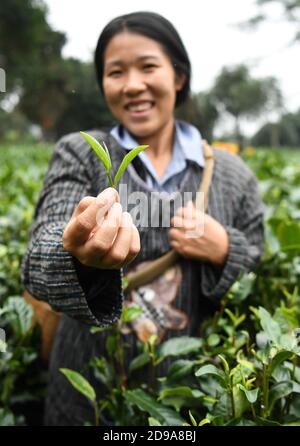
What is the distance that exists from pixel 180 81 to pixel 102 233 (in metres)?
0.68

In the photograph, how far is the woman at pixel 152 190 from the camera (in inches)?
39.6

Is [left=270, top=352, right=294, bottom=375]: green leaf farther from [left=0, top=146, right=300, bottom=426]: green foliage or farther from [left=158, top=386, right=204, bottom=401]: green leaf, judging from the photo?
[left=158, top=386, right=204, bottom=401]: green leaf

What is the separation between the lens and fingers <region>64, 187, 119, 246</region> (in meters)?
0.58

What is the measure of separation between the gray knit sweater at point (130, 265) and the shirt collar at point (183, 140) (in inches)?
0.6

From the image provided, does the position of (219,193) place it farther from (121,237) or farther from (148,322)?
(121,237)

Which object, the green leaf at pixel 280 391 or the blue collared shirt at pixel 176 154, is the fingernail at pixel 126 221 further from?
the blue collared shirt at pixel 176 154

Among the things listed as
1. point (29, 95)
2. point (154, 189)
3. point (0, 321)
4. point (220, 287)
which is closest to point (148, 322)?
point (220, 287)

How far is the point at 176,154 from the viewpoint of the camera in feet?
3.82

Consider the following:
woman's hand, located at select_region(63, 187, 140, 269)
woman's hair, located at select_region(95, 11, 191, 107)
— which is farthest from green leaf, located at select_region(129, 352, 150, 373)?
woman's hair, located at select_region(95, 11, 191, 107)

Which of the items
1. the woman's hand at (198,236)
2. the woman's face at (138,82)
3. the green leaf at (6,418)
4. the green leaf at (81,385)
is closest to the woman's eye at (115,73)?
A: the woman's face at (138,82)

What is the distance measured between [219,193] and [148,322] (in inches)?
12.5

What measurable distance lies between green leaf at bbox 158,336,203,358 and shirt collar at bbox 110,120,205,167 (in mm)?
368

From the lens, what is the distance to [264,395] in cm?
74

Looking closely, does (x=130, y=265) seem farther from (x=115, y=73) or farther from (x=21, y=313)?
(x=115, y=73)
